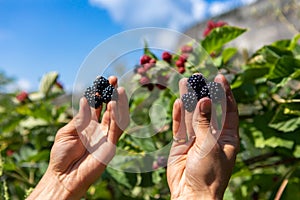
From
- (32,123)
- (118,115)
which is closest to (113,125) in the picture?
(118,115)

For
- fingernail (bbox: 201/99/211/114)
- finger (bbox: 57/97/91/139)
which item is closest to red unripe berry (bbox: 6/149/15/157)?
finger (bbox: 57/97/91/139)

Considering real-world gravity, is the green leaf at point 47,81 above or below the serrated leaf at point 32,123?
above

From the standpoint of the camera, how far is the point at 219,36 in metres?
1.74

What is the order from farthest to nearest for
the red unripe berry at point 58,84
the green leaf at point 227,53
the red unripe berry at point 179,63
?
the red unripe berry at point 58,84, the green leaf at point 227,53, the red unripe berry at point 179,63

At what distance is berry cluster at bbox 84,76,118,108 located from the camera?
4.16 feet

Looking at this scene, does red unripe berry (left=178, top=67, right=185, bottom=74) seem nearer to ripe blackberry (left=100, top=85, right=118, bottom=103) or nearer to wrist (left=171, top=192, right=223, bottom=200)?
ripe blackberry (left=100, top=85, right=118, bottom=103)

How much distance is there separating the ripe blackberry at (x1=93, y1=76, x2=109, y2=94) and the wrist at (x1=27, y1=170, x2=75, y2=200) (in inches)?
13.3

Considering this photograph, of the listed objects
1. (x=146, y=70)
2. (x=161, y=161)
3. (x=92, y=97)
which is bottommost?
(x=161, y=161)

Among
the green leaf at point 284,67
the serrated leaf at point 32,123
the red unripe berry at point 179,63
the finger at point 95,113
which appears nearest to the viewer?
the finger at point 95,113

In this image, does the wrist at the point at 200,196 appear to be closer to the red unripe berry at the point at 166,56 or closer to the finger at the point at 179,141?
the finger at the point at 179,141

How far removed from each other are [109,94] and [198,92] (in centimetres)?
25

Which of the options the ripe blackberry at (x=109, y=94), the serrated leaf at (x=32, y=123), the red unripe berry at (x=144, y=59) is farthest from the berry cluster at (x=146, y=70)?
the serrated leaf at (x=32, y=123)

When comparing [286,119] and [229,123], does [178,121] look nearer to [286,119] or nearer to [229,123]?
[229,123]

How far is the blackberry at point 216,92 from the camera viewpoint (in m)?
1.15
